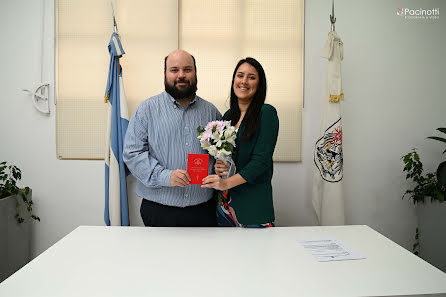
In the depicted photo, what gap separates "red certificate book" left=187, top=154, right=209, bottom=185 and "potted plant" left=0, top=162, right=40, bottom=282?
1782 millimetres

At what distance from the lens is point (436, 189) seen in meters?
2.86

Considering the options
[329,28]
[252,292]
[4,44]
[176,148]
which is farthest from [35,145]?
[329,28]

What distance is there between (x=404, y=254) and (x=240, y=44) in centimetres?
221

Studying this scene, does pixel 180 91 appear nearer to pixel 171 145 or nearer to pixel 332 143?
pixel 171 145

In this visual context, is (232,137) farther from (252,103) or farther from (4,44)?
(4,44)

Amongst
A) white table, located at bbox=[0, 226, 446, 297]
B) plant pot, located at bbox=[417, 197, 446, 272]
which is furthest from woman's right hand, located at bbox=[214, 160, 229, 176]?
plant pot, located at bbox=[417, 197, 446, 272]

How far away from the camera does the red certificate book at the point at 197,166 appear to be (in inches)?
69.8

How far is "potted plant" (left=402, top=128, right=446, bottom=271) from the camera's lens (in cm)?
283

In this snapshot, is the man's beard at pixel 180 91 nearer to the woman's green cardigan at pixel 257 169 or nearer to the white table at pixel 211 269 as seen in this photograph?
the woman's green cardigan at pixel 257 169

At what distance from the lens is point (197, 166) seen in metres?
1.79

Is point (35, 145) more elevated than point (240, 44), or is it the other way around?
point (240, 44)

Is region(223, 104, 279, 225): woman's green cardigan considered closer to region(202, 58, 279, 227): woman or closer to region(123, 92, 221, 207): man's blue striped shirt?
region(202, 58, 279, 227): woman

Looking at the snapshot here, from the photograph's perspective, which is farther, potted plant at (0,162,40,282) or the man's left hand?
potted plant at (0,162,40,282)

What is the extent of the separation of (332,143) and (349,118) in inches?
19.0
